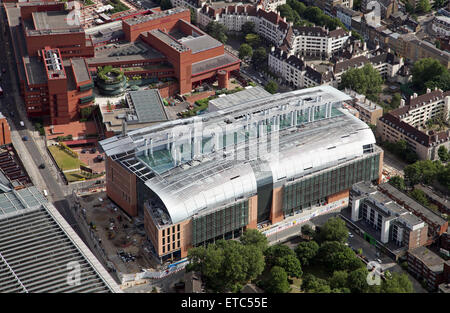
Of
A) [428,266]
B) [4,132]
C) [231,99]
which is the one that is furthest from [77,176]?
[428,266]

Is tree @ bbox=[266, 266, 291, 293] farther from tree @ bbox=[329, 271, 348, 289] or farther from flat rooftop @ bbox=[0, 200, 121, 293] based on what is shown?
flat rooftop @ bbox=[0, 200, 121, 293]

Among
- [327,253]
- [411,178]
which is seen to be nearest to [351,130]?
[411,178]

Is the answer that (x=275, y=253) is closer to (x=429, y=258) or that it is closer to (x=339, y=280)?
(x=339, y=280)

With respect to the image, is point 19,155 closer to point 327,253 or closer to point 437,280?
point 327,253

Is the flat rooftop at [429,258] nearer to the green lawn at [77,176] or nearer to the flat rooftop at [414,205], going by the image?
the flat rooftop at [414,205]

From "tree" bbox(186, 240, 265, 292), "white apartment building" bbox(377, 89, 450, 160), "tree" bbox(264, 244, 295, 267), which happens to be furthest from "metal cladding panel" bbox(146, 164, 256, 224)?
"white apartment building" bbox(377, 89, 450, 160)
